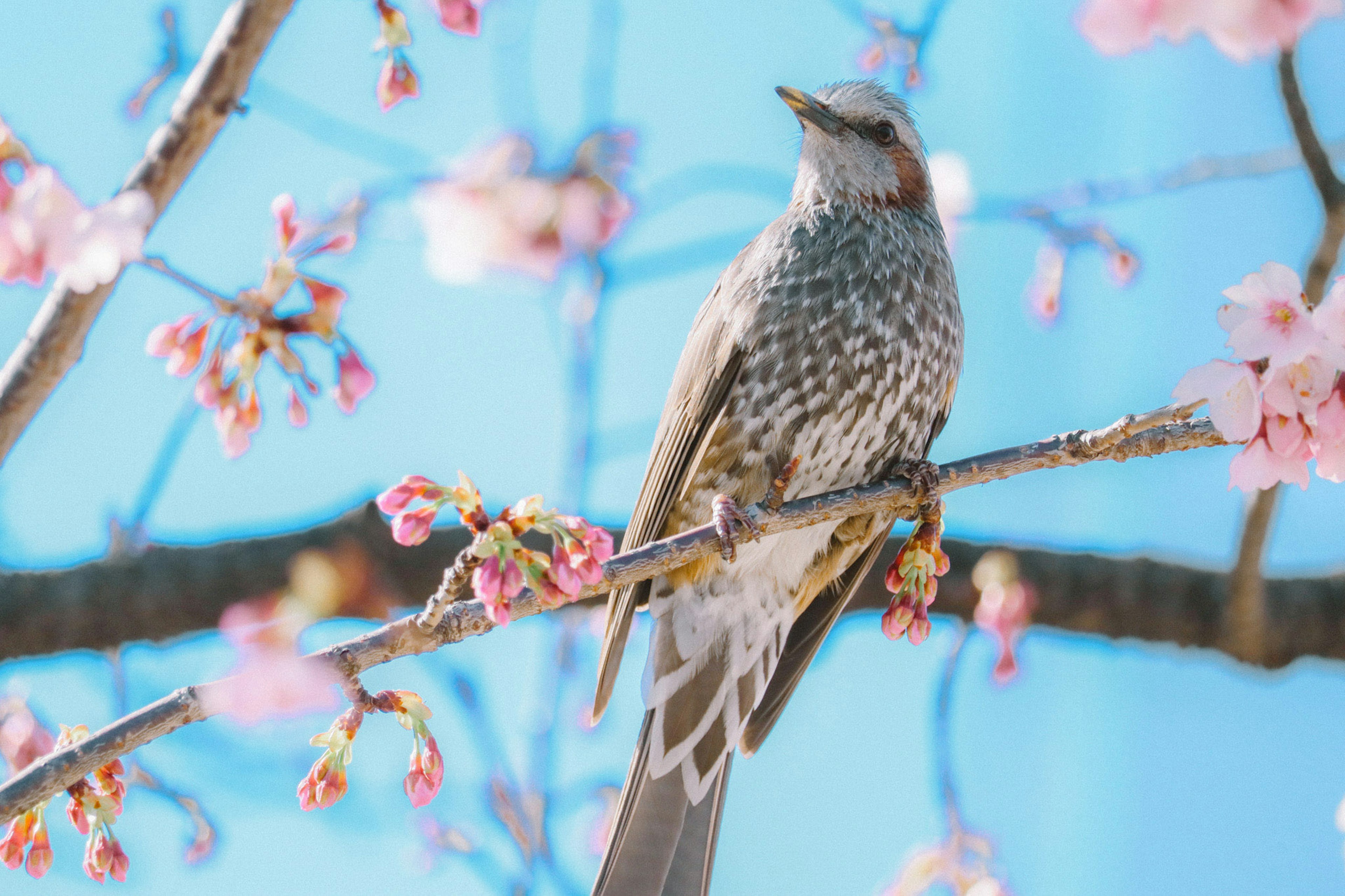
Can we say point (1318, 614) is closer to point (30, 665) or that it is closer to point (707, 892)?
point (707, 892)

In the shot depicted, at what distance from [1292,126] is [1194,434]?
902 mm

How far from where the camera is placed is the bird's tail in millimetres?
2551

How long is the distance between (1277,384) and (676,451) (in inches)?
57.2

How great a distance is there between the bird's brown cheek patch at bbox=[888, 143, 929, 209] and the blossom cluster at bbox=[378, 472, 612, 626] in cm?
194

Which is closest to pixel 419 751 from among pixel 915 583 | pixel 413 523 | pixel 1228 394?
pixel 413 523

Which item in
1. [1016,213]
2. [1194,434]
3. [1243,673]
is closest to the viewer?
[1194,434]

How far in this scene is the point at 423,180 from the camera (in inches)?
101

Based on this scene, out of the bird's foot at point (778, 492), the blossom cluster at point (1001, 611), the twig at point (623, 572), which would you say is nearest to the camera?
the twig at point (623, 572)

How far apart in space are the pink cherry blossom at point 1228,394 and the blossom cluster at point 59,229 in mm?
1402

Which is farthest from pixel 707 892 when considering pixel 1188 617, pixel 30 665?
pixel 30 665

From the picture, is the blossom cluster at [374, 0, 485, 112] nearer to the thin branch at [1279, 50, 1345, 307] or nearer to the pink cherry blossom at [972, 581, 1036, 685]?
the thin branch at [1279, 50, 1345, 307]

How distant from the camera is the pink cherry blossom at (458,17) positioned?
1.87 metres

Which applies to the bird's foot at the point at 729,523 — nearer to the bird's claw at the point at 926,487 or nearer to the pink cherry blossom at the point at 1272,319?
the bird's claw at the point at 926,487

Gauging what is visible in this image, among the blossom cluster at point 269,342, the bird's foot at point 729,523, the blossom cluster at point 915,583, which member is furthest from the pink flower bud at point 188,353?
the blossom cluster at point 915,583
